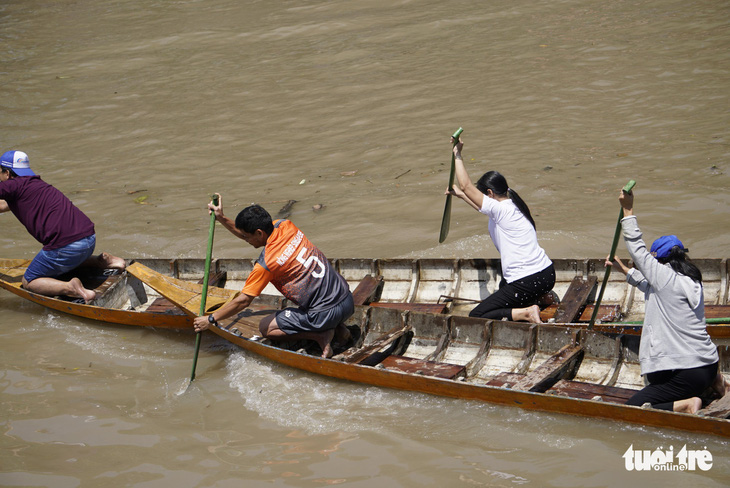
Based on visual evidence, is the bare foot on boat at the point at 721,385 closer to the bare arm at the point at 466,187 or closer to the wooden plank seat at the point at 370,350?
the bare arm at the point at 466,187

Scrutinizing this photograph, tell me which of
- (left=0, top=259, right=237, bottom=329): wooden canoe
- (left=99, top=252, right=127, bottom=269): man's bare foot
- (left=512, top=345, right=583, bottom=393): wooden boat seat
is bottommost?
(left=512, top=345, right=583, bottom=393): wooden boat seat

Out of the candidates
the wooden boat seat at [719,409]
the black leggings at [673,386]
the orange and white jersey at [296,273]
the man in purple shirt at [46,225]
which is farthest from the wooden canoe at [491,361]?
the man in purple shirt at [46,225]

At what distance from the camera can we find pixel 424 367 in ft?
19.6

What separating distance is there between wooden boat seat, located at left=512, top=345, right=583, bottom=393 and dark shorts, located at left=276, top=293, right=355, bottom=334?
1667 millimetres

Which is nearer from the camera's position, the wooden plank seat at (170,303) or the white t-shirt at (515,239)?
the white t-shirt at (515,239)

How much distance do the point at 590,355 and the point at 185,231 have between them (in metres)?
6.04

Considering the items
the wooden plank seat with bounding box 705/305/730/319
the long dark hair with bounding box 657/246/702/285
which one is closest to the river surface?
the long dark hair with bounding box 657/246/702/285

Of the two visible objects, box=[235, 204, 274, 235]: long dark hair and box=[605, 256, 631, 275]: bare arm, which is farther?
box=[235, 204, 274, 235]: long dark hair

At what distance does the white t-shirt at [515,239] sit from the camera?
252 inches

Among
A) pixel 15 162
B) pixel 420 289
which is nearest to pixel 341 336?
pixel 420 289

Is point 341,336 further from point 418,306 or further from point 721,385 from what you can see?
point 721,385

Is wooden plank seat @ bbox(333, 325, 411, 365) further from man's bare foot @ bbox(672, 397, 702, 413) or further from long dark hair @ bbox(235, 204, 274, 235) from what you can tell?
man's bare foot @ bbox(672, 397, 702, 413)

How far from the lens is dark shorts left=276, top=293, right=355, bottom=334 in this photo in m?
6.12

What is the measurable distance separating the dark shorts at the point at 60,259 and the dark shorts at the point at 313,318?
2.71m
